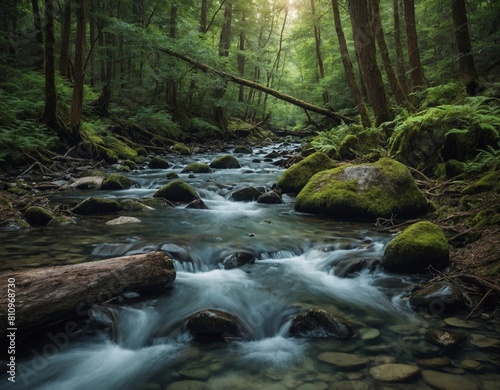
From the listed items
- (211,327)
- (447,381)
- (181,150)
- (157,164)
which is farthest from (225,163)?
(447,381)

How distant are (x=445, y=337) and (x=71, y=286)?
3.34 metres

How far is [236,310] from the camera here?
3.95m

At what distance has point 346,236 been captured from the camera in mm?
6031

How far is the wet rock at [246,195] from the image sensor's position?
9.38 m

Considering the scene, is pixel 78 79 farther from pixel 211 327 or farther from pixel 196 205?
pixel 211 327

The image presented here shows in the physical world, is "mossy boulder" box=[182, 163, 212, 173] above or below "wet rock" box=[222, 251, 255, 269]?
above

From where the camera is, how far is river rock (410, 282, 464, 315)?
3569 millimetres

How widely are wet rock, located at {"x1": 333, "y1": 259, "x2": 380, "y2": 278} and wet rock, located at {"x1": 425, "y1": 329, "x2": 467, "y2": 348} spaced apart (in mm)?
1567

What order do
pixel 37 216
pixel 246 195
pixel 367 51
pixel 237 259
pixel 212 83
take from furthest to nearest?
pixel 212 83, pixel 367 51, pixel 246 195, pixel 37 216, pixel 237 259

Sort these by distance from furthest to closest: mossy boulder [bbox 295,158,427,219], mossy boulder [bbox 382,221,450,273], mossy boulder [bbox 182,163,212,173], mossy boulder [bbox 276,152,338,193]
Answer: mossy boulder [bbox 182,163,212,173] < mossy boulder [bbox 276,152,338,193] < mossy boulder [bbox 295,158,427,219] < mossy boulder [bbox 382,221,450,273]

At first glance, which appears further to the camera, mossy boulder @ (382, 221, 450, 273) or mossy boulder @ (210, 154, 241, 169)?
mossy boulder @ (210, 154, 241, 169)

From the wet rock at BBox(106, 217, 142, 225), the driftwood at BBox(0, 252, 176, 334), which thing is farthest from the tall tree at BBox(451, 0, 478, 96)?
the driftwood at BBox(0, 252, 176, 334)

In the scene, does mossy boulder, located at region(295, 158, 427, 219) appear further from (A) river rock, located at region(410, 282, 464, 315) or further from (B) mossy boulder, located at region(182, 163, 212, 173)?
(B) mossy boulder, located at region(182, 163, 212, 173)

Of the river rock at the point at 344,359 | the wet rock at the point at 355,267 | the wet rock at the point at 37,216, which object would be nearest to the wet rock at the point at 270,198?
the wet rock at the point at 355,267
